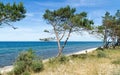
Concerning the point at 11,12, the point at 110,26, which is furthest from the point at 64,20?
the point at 110,26

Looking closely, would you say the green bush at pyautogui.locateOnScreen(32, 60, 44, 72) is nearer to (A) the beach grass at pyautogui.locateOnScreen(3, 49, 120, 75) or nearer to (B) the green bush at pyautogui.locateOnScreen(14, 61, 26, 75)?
(A) the beach grass at pyautogui.locateOnScreen(3, 49, 120, 75)

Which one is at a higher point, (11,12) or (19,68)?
(11,12)

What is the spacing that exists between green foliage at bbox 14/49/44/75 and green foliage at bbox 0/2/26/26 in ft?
9.23

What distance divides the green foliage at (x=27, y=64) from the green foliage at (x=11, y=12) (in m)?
2.81

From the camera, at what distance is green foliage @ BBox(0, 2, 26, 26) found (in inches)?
725

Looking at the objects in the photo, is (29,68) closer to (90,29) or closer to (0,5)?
(0,5)

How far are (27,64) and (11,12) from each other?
410 centimetres

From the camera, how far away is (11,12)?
739 inches

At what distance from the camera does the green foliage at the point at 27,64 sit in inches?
671

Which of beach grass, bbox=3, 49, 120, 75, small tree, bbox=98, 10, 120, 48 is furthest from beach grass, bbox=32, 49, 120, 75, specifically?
small tree, bbox=98, 10, 120, 48

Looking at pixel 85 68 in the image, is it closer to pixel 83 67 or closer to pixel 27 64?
pixel 83 67

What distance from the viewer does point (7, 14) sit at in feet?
61.4

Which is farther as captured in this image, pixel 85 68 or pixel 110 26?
pixel 110 26

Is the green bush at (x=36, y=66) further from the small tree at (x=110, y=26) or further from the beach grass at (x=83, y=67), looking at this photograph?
the small tree at (x=110, y=26)
